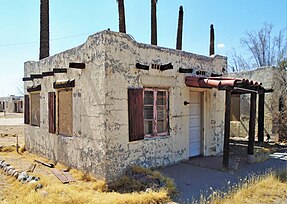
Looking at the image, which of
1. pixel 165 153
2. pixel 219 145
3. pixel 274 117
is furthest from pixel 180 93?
pixel 274 117

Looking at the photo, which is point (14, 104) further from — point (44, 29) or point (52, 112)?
point (52, 112)

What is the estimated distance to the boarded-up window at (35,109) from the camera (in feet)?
34.9

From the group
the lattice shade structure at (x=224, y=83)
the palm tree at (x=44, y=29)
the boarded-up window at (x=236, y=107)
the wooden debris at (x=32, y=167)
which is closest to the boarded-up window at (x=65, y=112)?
the wooden debris at (x=32, y=167)

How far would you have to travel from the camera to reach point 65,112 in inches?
334

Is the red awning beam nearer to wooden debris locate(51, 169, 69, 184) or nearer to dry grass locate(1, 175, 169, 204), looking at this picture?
dry grass locate(1, 175, 169, 204)

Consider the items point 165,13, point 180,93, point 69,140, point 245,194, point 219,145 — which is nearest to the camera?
point 245,194

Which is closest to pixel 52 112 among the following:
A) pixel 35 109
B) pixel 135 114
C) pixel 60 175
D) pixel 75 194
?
pixel 35 109

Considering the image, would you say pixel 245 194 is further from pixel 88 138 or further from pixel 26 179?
pixel 26 179

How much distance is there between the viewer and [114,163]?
685 cm

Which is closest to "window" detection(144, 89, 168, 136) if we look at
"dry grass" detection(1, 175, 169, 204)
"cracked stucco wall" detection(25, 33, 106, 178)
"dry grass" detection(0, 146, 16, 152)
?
"cracked stucco wall" detection(25, 33, 106, 178)

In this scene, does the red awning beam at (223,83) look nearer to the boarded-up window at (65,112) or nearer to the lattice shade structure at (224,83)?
the lattice shade structure at (224,83)

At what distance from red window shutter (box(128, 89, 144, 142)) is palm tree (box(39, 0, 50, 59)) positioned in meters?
8.31

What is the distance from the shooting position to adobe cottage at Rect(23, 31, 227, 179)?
22.6ft

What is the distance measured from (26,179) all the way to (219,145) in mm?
7054
